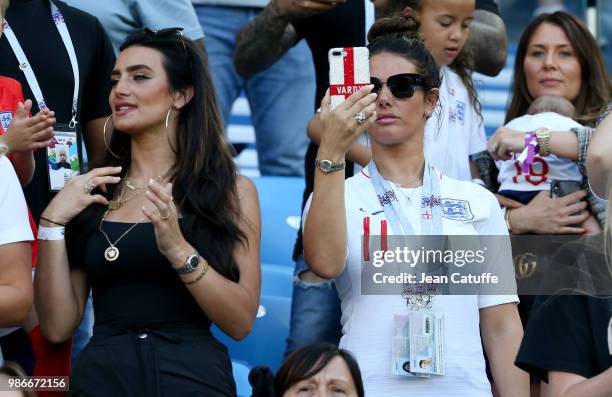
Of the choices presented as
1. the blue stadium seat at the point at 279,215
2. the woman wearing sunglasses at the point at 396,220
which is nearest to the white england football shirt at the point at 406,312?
the woman wearing sunglasses at the point at 396,220

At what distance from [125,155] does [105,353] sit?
0.87 metres

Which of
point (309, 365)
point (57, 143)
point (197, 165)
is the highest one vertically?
point (57, 143)

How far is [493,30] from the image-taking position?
6.19m

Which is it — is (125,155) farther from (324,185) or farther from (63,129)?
(324,185)

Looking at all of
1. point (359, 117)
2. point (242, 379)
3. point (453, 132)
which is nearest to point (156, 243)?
point (359, 117)

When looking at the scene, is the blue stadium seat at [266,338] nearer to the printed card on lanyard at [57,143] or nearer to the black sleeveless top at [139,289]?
the printed card on lanyard at [57,143]

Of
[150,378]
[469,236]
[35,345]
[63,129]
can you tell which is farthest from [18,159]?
[469,236]

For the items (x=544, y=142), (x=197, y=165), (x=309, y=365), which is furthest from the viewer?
(x=544, y=142)

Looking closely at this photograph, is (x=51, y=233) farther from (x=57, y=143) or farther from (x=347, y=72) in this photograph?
(x=347, y=72)

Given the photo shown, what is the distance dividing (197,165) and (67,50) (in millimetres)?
750

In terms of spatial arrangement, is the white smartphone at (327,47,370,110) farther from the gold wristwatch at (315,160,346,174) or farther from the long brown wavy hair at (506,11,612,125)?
the long brown wavy hair at (506,11,612,125)

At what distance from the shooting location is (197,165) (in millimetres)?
4613

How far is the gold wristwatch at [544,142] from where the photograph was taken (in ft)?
17.3

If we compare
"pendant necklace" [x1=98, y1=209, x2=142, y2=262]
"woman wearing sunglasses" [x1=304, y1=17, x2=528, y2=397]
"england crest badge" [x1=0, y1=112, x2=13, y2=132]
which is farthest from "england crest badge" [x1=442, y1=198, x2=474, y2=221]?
"england crest badge" [x1=0, y1=112, x2=13, y2=132]
